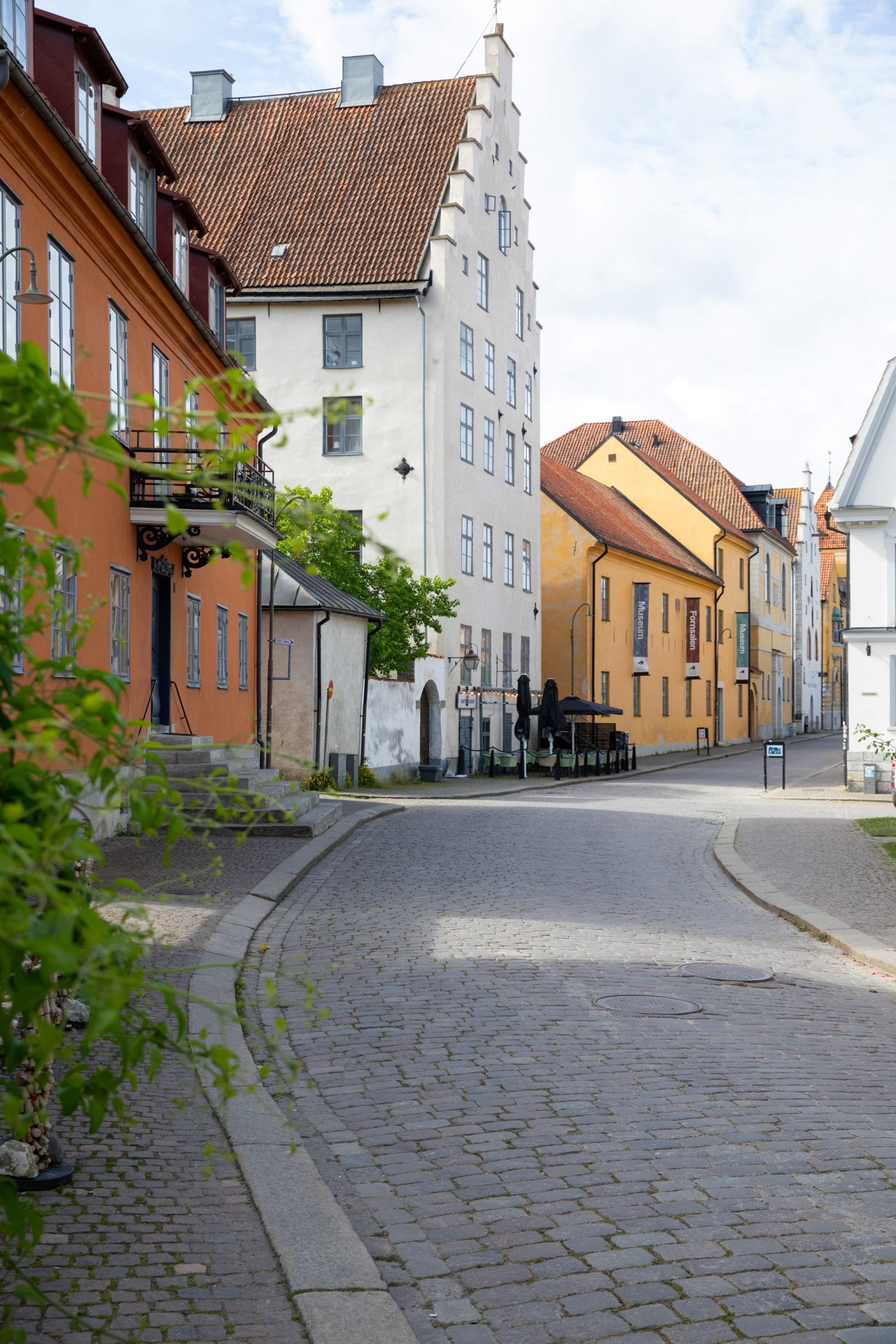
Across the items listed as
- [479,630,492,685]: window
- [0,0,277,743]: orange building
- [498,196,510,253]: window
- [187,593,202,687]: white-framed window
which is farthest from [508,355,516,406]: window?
[187,593,202,687]: white-framed window

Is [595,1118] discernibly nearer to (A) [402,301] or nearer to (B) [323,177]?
(A) [402,301]

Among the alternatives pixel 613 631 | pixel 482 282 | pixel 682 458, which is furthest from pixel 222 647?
pixel 682 458

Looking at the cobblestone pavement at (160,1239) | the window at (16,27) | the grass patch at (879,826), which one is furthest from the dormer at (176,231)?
the cobblestone pavement at (160,1239)

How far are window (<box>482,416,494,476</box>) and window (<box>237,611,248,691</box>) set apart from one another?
1470 cm

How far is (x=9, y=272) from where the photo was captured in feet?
45.4

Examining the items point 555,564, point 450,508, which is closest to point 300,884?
point 450,508

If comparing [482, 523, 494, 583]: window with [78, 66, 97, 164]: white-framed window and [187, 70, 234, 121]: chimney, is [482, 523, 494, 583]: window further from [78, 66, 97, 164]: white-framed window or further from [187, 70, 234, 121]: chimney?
[78, 66, 97, 164]: white-framed window

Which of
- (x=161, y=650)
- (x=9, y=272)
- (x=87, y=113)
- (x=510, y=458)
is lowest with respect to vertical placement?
(x=161, y=650)

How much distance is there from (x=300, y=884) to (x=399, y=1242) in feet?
31.2

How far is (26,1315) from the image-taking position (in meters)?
3.81

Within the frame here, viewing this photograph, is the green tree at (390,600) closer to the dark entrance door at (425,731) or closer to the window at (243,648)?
the dark entrance door at (425,731)

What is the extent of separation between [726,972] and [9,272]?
9.81 meters

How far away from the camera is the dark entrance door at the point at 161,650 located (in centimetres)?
2044

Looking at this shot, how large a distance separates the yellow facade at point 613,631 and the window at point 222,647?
23.7 metres
